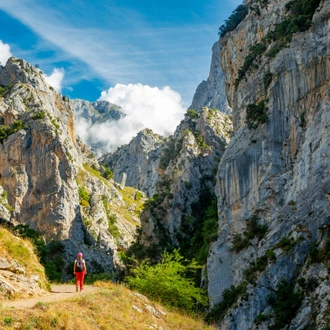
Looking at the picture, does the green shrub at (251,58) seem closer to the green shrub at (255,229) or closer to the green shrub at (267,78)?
the green shrub at (267,78)

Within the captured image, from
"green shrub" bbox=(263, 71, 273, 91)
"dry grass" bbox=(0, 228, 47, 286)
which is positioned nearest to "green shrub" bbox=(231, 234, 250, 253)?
"green shrub" bbox=(263, 71, 273, 91)

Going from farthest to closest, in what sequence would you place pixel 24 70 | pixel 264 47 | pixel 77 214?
1. pixel 24 70
2. pixel 77 214
3. pixel 264 47

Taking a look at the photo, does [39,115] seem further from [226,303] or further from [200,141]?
[226,303]

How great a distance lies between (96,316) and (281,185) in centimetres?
3208

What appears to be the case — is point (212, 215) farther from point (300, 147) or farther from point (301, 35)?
point (301, 35)

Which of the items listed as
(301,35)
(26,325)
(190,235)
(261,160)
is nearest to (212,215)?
(190,235)

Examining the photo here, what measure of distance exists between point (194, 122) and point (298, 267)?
61895 mm

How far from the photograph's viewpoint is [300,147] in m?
41.4

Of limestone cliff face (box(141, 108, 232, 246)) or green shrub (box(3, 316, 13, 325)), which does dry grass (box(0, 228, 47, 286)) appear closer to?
green shrub (box(3, 316, 13, 325))

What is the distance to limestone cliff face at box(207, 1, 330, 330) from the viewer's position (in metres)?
32.5

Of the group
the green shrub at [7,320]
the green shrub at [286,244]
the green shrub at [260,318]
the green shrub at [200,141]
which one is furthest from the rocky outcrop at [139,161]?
the green shrub at [7,320]

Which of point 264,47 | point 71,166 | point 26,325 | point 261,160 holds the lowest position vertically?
point 26,325

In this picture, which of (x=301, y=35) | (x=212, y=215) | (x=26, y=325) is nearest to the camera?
(x=26, y=325)

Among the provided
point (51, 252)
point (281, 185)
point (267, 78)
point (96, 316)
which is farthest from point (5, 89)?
point (96, 316)
